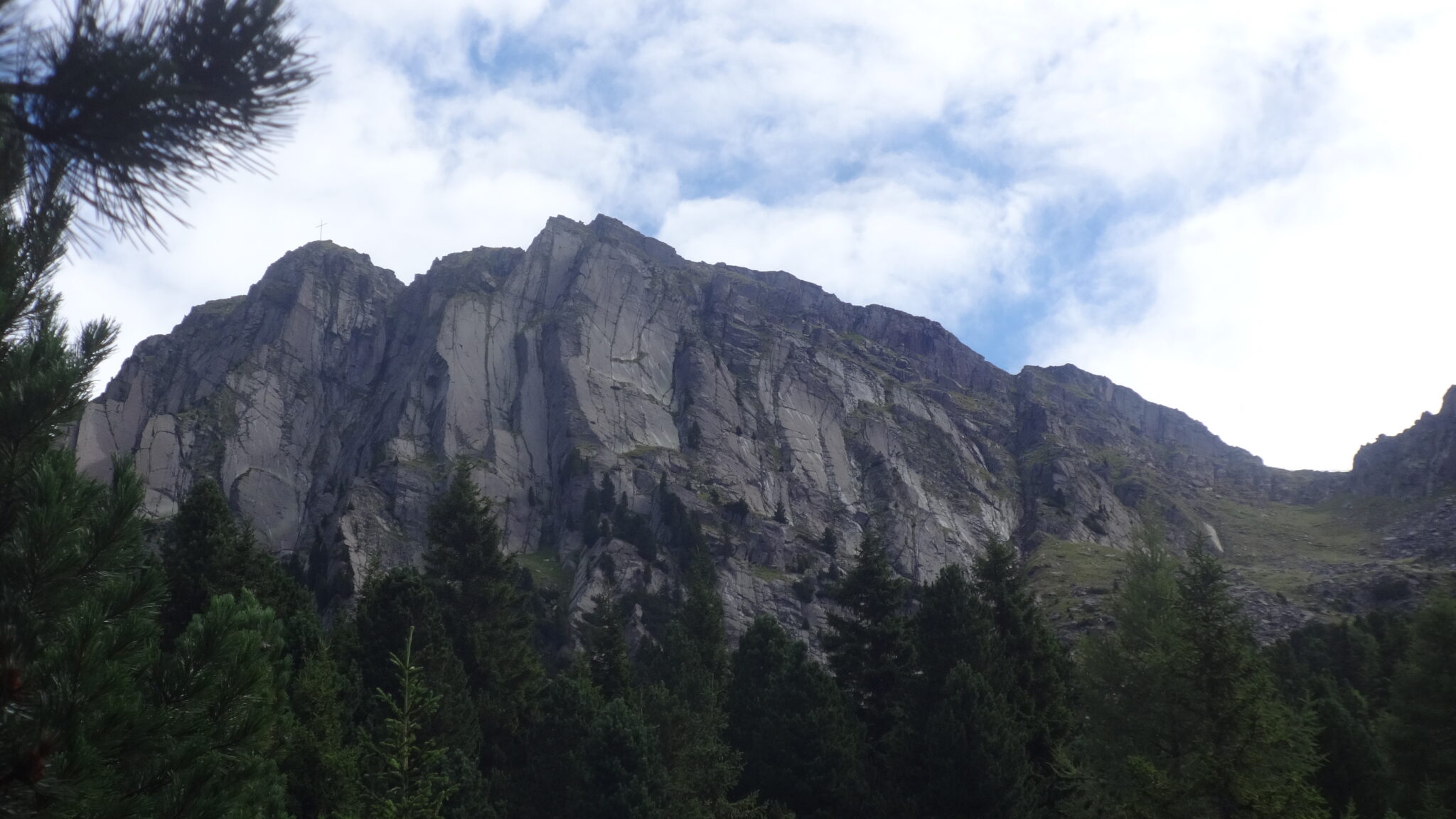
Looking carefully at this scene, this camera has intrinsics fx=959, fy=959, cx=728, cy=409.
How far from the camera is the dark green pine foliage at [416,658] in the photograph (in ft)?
110

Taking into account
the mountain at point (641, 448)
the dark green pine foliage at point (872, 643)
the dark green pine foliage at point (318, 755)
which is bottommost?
the dark green pine foliage at point (318, 755)

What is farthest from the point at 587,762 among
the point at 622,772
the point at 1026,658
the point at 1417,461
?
the point at 1417,461

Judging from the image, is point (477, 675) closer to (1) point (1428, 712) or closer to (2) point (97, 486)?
(1) point (1428, 712)

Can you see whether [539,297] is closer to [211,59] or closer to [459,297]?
[459,297]

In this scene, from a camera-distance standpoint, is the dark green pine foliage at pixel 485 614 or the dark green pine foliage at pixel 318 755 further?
the dark green pine foliage at pixel 485 614

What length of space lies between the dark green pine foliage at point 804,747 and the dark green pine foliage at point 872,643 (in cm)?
255

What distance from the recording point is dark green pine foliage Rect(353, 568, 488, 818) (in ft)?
110

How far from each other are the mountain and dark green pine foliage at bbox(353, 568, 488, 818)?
6293cm

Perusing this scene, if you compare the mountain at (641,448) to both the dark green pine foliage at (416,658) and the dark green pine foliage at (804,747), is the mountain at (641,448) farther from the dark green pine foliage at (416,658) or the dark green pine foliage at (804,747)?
the dark green pine foliage at (804,747)

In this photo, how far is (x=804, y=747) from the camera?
3562cm

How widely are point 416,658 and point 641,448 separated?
102097 mm

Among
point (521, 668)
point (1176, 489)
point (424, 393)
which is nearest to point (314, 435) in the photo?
point (424, 393)

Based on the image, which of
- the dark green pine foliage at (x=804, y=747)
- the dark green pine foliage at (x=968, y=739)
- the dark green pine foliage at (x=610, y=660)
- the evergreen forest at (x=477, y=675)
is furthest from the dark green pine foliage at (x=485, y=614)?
the dark green pine foliage at (x=968, y=739)

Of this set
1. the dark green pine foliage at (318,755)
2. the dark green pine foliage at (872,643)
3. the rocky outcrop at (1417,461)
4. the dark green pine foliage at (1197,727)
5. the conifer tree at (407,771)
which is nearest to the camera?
the conifer tree at (407,771)
